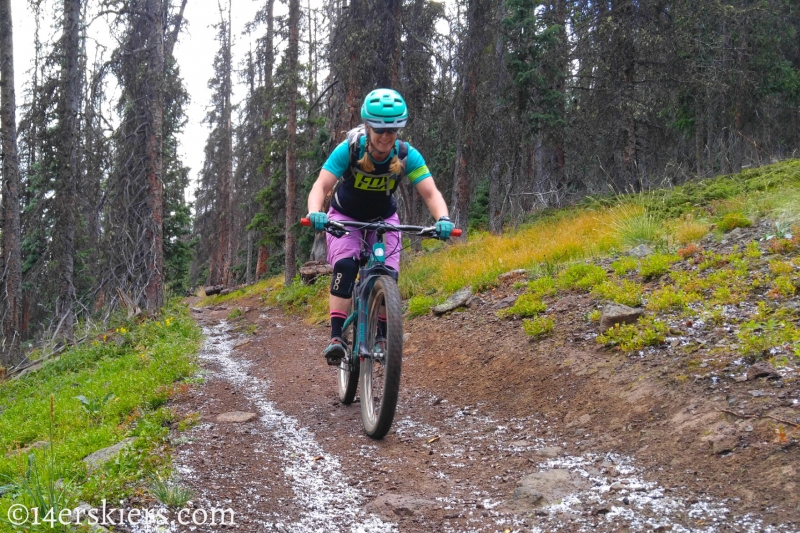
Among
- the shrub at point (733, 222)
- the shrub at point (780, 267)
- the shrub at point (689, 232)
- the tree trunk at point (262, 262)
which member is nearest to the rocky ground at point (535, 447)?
the shrub at point (780, 267)

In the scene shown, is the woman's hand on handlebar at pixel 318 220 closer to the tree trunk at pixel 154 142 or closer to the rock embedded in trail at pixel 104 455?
the rock embedded in trail at pixel 104 455

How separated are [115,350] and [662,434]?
911 centimetres

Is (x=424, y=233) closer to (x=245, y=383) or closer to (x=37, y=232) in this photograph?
(x=245, y=383)

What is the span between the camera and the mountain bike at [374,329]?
11.8 feet

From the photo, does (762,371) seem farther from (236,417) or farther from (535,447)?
(236,417)

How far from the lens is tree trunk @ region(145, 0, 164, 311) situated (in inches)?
468

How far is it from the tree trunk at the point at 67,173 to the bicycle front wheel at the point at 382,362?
11.3 meters

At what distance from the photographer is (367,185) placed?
438cm

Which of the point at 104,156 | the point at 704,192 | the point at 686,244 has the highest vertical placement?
the point at 104,156

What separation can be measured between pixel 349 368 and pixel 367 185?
150 centimetres

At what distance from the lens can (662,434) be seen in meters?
3.21

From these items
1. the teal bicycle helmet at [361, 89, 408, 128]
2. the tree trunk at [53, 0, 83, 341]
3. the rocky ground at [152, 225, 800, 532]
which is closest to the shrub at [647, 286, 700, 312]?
the rocky ground at [152, 225, 800, 532]

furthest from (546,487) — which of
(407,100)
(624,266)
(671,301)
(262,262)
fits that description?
(262,262)

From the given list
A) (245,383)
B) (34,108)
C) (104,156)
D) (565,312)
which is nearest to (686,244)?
(565,312)
